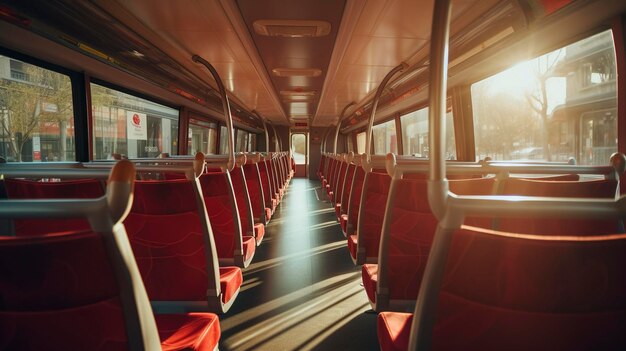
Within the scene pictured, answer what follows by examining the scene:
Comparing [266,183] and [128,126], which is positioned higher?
[128,126]

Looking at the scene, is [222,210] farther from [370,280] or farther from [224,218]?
[370,280]

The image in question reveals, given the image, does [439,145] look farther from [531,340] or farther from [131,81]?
[131,81]

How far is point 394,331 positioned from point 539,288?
1.89 feet

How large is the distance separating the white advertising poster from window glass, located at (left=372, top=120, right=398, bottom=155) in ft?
15.2

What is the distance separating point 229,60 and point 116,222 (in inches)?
170

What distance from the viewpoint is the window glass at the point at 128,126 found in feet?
11.5

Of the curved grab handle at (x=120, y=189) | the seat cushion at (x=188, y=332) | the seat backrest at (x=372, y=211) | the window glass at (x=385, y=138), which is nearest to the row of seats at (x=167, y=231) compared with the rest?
the seat cushion at (x=188, y=332)

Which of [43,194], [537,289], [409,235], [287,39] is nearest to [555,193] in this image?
[409,235]

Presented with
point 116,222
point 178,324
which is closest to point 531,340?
point 116,222

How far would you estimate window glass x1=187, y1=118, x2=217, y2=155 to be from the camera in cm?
628

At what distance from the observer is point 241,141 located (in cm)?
1228

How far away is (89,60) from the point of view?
10.2ft

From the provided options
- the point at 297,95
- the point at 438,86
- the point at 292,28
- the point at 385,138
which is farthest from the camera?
the point at 385,138

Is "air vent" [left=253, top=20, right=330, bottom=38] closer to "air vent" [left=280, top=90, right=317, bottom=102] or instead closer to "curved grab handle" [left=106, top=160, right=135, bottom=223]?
"curved grab handle" [left=106, top=160, right=135, bottom=223]
